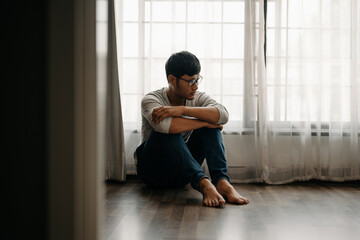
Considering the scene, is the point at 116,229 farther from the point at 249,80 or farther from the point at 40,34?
the point at 249,80

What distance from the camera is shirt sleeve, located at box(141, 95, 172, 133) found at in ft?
7.23

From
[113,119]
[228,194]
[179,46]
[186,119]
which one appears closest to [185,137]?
[186,119]

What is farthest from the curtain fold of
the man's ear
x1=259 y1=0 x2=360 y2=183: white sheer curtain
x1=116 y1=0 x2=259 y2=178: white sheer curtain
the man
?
x1=259 y1=0 x2=360 y2=183: white sheer curtain

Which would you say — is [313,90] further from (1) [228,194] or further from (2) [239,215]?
(2) [239,215]

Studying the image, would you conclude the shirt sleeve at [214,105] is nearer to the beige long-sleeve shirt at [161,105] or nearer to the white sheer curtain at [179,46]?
the beige long-sleeve shirt at [161,105]

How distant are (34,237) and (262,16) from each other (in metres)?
2.49

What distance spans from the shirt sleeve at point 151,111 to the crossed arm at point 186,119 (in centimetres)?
2

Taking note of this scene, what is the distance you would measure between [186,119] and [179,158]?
24cm

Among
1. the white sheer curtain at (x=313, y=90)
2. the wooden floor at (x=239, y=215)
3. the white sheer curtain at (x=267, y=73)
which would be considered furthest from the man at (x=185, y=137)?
the white sheer curtain at (x=313, y=90)

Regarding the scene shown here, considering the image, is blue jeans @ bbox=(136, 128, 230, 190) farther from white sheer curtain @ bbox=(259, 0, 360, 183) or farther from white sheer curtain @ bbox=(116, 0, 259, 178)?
white sheer curtain @ bbox=(259, 0, 360, 183)

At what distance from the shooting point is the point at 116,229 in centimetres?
162

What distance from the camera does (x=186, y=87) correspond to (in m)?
2.35

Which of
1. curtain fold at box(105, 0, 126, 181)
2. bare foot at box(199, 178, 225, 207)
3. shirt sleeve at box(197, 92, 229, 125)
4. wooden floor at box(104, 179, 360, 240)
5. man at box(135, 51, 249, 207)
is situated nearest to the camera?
wooden floor at box(104, 179, 360, 240)

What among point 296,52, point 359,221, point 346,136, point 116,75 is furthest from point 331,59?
point 116,75
